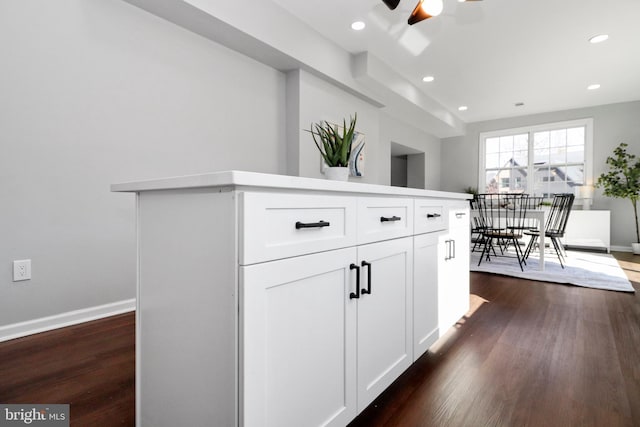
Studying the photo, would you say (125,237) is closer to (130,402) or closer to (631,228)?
(130,402)

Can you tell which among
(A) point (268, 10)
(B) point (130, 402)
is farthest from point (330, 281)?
(A) point (268, 10)

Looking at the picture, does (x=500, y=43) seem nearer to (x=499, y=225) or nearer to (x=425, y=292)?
(x=499, y=225)

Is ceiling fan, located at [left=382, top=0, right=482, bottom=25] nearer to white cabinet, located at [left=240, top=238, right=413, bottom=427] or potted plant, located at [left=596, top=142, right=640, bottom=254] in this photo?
white cabinet, located at [left=240, top=238, right=413, bottom=427]

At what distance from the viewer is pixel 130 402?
4.30 ft

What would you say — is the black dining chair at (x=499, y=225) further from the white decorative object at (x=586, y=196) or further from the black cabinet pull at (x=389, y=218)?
the black cabinet pull at (x=389, y=218)

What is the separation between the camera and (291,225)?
2.95ft

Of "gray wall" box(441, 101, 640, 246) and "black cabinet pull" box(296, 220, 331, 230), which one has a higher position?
"gray wall" box(441, 101, 640, 246)

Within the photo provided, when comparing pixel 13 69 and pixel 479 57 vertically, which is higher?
pixel 479 57

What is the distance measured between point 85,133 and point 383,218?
2.07 meters

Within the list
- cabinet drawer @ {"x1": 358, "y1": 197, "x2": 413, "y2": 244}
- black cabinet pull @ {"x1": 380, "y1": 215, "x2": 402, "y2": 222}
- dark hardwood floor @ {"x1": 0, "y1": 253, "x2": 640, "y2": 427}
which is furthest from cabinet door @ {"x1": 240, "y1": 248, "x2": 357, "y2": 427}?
dark hardwood floor @ {"x1": 0, "y1": 253, "x2": 640, "y2": 427}

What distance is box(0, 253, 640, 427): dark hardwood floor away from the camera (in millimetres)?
1277

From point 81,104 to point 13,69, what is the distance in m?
0.35

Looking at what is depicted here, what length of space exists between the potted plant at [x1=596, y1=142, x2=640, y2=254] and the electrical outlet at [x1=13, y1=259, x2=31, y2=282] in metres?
7.60

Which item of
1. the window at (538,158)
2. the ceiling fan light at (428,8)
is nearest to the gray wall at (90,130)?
the ceiling fan light at (428,8)
